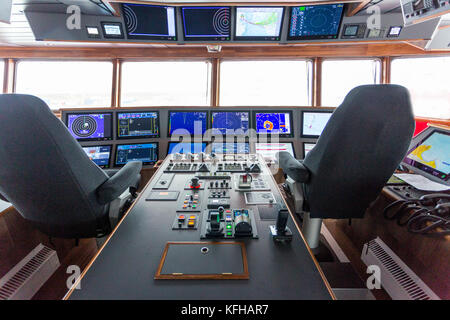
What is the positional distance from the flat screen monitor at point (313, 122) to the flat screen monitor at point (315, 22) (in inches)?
28.8

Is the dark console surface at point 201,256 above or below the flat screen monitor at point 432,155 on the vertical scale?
below

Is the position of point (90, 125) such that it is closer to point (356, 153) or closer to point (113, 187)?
point (113, 187)

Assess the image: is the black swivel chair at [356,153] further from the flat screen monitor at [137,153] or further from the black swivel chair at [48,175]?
the flat screen monitor at [137,153]

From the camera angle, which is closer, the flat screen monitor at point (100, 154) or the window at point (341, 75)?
the flat screen monitor at point (100, 154)

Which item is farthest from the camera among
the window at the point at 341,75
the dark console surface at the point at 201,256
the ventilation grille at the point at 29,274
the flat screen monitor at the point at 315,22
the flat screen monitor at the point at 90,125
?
the window at the point at 341,75

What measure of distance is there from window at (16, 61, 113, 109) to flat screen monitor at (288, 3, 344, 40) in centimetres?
231

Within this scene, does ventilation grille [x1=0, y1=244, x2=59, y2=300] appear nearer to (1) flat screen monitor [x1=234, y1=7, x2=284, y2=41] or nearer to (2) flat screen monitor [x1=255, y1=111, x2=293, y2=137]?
(2) flat screen monitor [x1=255, y1=111, x2=293, y2=137]

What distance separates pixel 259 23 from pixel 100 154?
199 cm

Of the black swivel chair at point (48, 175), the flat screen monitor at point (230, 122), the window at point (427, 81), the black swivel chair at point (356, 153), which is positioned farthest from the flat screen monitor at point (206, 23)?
the window at point (427, 81)

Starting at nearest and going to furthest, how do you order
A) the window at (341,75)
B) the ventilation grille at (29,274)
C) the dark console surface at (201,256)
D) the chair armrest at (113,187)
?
the dark console surface at (201,256), the chair armrest at (113,187), the ventilation grille at (29,274), the window at (341,75)

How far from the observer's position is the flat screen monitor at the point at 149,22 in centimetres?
214

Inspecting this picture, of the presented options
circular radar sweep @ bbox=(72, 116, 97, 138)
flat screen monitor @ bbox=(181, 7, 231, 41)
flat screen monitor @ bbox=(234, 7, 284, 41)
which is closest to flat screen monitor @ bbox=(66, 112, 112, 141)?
circular radar sweep @ bbox=(72, 116, 97, 138)

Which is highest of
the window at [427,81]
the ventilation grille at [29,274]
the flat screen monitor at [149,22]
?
the flat screen monitor at [149,22]

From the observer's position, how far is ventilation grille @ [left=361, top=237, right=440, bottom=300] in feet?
3.68
